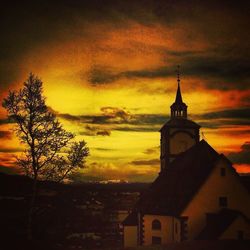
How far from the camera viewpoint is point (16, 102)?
23.8 meters

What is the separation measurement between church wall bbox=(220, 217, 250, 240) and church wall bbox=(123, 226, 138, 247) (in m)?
11.2

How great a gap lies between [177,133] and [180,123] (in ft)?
3.34

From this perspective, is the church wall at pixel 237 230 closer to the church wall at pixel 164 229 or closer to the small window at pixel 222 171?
the small window at pixel 222 171

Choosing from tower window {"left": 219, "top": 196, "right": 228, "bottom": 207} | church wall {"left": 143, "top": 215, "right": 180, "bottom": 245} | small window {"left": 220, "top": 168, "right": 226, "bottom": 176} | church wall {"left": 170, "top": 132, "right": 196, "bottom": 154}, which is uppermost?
church wall {"left": 170, "top": 132, "right": 196, "bottom": 154}

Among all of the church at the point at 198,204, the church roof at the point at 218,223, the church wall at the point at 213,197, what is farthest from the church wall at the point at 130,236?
the church roof at the point at 218,223

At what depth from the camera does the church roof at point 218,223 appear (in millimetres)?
25562

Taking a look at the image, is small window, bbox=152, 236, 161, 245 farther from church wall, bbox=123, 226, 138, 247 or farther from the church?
church wall, bbox=123, 226, 138, 247

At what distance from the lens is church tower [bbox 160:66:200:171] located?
131ft

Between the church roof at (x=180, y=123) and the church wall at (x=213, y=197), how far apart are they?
495 inches

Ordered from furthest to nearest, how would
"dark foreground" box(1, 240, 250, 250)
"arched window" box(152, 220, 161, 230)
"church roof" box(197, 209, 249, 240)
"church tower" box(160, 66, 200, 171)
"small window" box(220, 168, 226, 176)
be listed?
"church tower" box(160, 66, 200, 171) < "arched window" box(152, 220, 161, 230) < "small window" box(220, 168, 226, 176) < "church roof" box(197, 209, 249, 240) < "dark foreground" box(1, 240, 250, 250)

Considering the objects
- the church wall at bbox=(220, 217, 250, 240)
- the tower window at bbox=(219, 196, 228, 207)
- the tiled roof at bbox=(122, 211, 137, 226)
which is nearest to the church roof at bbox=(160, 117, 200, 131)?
the tiled roof at bbox=(122, 211, 137, 226)

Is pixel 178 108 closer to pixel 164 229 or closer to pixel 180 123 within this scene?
pixel 180 123

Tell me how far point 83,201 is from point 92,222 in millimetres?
3760

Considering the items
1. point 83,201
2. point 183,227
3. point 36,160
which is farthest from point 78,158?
point 83,201
